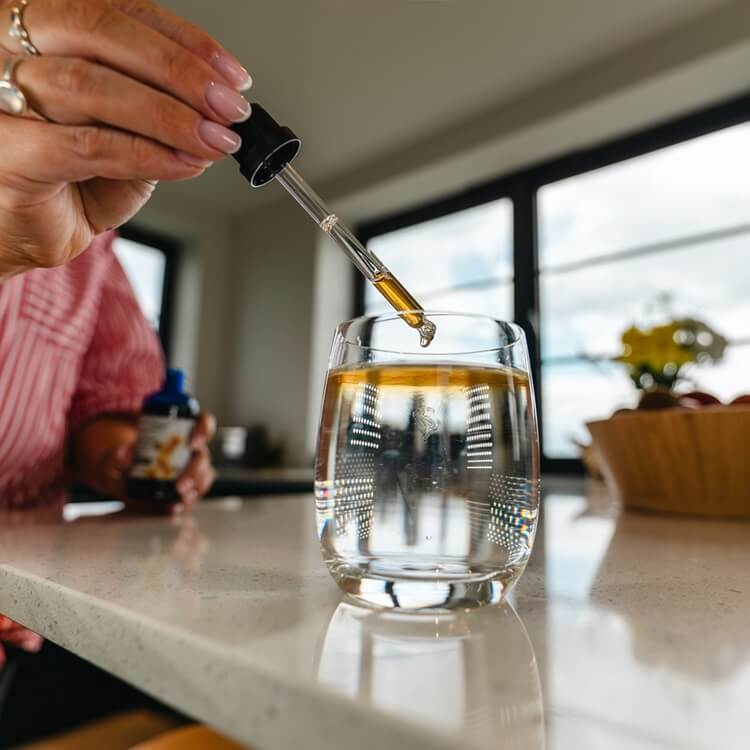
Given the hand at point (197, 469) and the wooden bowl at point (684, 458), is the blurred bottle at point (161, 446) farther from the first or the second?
the wooden bowl at point (684, 458)

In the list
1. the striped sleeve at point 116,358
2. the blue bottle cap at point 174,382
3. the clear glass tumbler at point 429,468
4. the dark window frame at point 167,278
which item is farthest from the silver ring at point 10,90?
the dark window frame at point 167,278

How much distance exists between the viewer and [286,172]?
344 millimetres

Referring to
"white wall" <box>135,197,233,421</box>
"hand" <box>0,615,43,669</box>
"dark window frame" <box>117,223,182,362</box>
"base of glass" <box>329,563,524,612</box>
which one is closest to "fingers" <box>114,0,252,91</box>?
"base of glass" <box>329,563,524,612</box>

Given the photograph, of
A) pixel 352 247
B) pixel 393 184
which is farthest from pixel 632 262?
pixel 352 247

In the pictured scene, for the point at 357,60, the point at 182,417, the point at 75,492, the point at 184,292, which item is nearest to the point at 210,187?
the point at 184,292

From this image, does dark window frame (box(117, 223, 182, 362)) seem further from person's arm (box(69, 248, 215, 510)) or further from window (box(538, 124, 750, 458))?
person's arm (box(69, 248, 215, 510))

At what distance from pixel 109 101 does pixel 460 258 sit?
2616 millimetres

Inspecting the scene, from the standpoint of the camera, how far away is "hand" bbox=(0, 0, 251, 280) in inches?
11.7

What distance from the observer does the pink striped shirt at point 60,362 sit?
0.71 m

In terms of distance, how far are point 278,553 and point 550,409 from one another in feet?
7.09

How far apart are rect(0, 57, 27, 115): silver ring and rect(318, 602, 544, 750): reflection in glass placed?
11.7 inches

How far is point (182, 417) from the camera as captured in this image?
62 centimetres

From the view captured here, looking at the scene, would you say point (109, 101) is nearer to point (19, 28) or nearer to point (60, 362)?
point (19, 28)

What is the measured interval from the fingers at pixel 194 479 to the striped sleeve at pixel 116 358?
202mm
